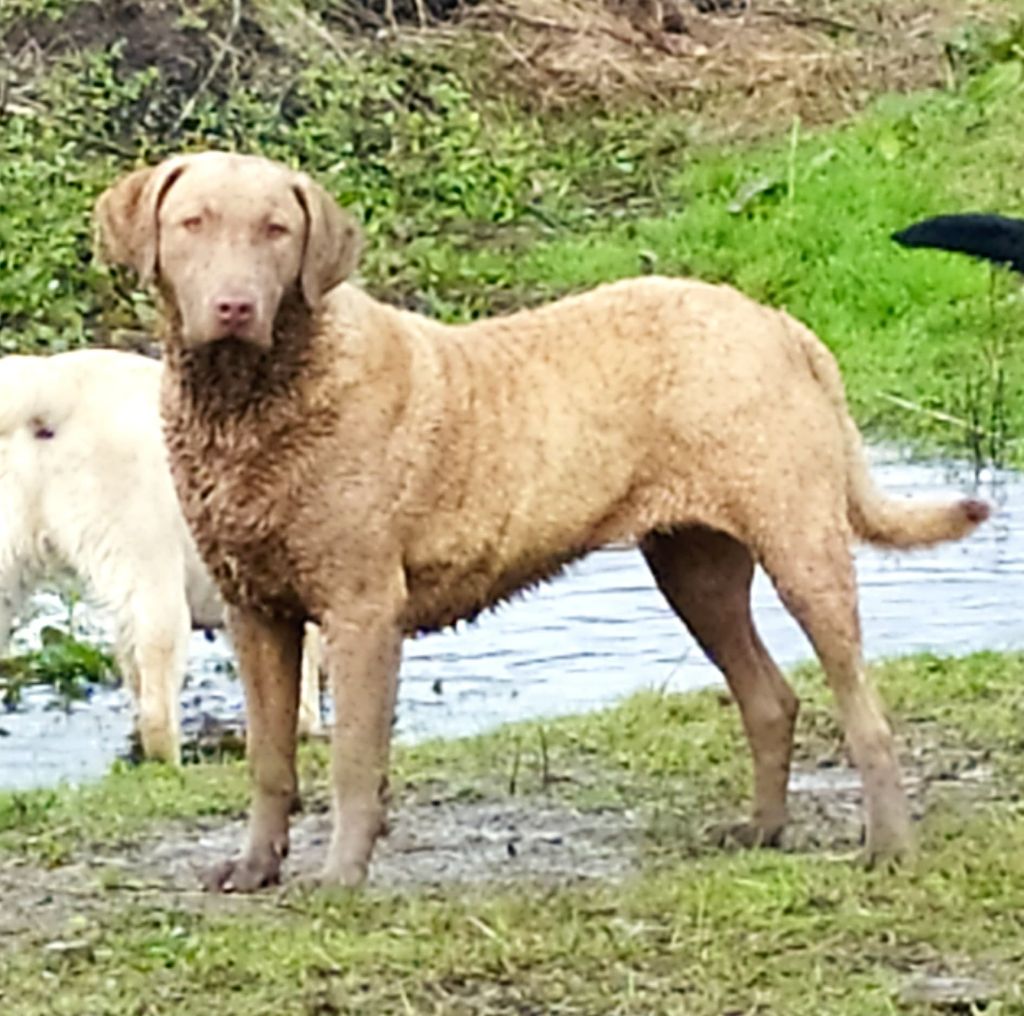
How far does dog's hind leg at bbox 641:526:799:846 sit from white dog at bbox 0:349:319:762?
1717 mm

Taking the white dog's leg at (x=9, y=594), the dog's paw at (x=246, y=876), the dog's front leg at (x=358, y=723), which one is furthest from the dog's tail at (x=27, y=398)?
the dog's front leg at (x=358, y=723)

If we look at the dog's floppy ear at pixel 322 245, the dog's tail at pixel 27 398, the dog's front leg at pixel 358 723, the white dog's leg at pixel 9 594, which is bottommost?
the white dog's leg at pixel 9 594

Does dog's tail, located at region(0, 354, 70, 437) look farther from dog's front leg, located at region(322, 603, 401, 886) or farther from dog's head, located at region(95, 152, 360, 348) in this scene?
dog's front leg, located at region(322, 603, 401, 886)

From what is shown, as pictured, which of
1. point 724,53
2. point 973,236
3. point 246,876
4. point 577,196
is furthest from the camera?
point 724,53

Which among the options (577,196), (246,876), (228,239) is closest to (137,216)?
(228,239)

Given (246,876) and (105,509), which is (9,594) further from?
(246,876)

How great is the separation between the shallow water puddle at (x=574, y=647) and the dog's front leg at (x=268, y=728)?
183cm

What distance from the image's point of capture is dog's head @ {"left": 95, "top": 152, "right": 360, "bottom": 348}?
6.07 meters

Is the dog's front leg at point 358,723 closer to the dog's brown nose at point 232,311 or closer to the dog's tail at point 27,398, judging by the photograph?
the dog's brown nose at point 232,311

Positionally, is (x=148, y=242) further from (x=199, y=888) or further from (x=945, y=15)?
(x=945, y=15)

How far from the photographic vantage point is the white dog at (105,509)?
27.4ft

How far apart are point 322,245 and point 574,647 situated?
11.5 feet

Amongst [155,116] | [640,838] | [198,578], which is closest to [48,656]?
[198,578]

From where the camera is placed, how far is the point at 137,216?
624 centimetres
